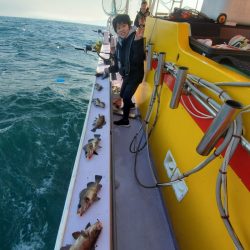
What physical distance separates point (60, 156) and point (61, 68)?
699 centimetres

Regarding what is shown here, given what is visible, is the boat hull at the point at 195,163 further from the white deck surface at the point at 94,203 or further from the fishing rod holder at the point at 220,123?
the white deck surface at the point at 94,203

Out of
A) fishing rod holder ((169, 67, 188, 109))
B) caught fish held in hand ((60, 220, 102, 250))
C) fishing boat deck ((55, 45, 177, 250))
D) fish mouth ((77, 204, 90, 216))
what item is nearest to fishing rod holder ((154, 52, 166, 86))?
fishing rod holder ((169, 67, 188, 109))

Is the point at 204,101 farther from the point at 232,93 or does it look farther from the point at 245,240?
the point at 245,240

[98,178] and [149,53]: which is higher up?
[149,53]

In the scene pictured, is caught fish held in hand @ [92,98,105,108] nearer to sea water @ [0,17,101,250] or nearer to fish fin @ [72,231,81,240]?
sea water @ [0,17,101,250]

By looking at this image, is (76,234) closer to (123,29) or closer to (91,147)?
(91,147)

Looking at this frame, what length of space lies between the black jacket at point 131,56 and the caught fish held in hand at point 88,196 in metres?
2.02

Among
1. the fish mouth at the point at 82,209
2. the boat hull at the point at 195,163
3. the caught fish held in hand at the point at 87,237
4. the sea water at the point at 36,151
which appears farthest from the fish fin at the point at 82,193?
the sea water at the point at 36,151

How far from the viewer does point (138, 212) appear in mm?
2297

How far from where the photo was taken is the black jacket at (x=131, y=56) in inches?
124

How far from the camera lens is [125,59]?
332 cm

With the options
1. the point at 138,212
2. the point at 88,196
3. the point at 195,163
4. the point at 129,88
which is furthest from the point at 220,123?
the point at 129,88

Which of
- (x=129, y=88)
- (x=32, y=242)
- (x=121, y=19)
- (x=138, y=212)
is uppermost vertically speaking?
(x=121, y=19)

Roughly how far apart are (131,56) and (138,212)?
7.23 feet
